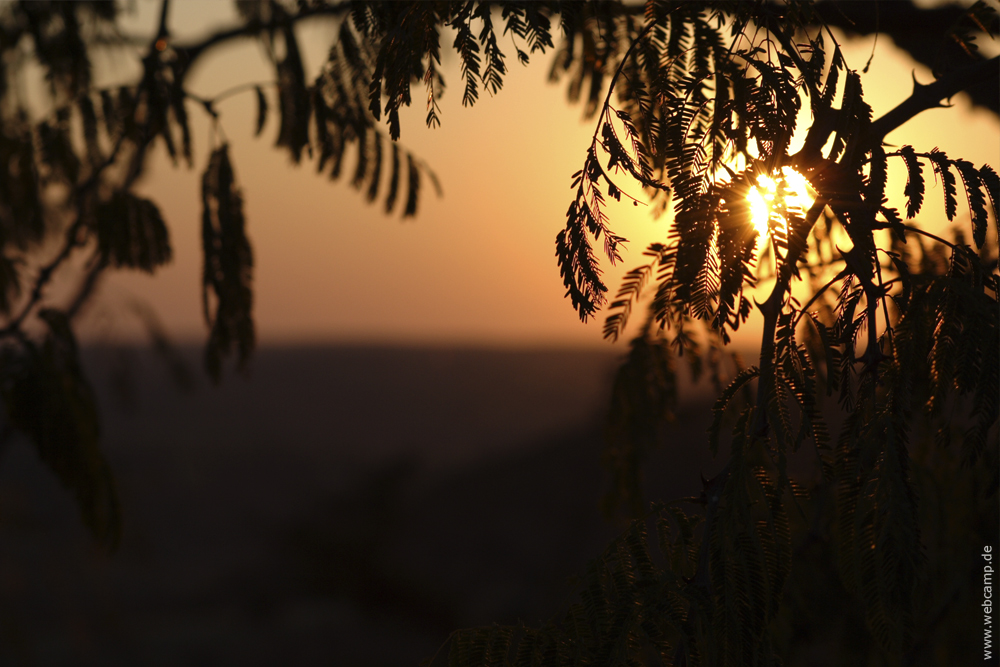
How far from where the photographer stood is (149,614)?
17453 millimetres

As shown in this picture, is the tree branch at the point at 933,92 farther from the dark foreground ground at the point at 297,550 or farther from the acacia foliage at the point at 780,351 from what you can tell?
the dark foreground ground at the point at 297,550

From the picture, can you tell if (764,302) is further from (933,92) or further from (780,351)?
(933,92)

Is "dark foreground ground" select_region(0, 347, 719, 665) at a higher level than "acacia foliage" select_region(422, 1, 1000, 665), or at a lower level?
lower

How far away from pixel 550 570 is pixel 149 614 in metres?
11.6

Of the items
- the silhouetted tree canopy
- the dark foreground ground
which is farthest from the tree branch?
the dark foreground ground

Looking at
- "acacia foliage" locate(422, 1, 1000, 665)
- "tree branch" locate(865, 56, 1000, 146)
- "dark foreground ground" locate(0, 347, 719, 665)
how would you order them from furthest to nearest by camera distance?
1. "dark foreground ground" locate(0, 347, 719, 665)
2. "tree branch" locate(865, 56, 1000, 146)
3. "acacia foliage" locate(422, 1, 1000, 665)

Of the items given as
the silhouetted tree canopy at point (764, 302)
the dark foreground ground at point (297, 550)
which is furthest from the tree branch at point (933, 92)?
the dark foreground ground at point (297, 550)

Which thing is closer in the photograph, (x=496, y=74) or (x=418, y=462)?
(x=496, y=74)

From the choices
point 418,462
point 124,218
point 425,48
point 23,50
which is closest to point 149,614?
point 418,462

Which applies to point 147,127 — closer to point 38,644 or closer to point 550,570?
point 550,570

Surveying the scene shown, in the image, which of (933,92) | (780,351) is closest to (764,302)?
(780,351)

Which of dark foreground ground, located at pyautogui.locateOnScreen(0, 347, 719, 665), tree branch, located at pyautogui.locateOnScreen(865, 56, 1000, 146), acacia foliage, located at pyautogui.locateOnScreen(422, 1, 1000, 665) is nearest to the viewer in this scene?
acacia foliage, located at pyautogui.locateOnScreen(422, 1, 1000, 665)

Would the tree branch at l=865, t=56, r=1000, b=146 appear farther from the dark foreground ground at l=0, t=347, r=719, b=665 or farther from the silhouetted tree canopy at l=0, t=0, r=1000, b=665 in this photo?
the dark foreground ground at l=0, t=347, r=719, b=665

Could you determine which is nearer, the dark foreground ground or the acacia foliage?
the acacia foliage
